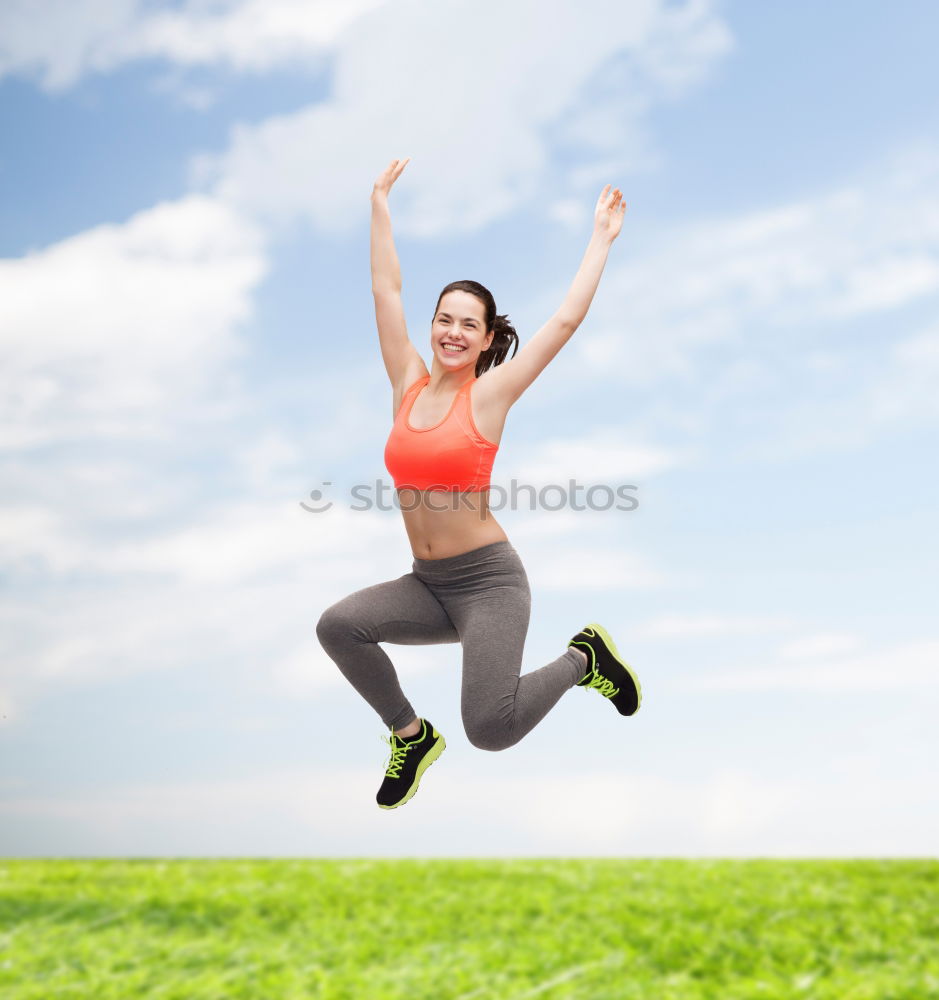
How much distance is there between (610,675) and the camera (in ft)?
13.6

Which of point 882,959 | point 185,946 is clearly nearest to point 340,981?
point 185,946

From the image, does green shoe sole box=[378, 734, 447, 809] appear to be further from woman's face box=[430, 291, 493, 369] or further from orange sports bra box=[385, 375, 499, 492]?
woman's face box=[430, 291, 493, 369]

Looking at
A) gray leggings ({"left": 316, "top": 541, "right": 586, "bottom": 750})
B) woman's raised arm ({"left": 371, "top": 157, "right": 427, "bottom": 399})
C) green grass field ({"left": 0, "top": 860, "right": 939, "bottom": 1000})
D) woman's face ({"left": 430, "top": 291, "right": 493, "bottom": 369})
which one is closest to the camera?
gray leggings ({"left": 316, "top": 541, "right": 586, "bottom": 750})

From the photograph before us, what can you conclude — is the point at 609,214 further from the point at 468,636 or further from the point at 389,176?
the point at 468,636

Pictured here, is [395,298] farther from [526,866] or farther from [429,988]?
[526,866]

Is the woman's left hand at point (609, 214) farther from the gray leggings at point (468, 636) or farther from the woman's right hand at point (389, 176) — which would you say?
the gray leggings at point (468, 636)

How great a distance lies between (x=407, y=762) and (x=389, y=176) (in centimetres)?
232

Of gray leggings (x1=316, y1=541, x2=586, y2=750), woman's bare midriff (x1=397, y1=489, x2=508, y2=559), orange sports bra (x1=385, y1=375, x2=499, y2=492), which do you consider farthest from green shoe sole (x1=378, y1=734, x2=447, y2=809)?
orange sports bra (x1=385, y1=375, x2=499, y2=492)

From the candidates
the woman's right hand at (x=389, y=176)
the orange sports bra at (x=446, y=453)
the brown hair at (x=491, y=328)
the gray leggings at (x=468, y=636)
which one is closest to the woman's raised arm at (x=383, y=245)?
the woman's right hand at (x=389, y=176)

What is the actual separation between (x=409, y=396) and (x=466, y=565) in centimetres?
68

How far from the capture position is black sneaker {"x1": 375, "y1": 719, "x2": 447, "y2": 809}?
12.7 feet

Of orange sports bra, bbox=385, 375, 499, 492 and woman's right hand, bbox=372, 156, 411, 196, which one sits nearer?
orange sports bra, bbox=385, 375, 499, 492

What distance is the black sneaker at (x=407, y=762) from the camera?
3.88 meters

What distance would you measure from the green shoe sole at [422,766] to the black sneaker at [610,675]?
0.61 metres
